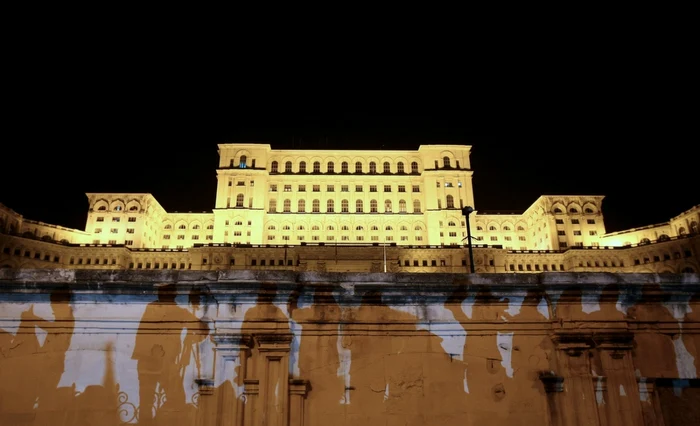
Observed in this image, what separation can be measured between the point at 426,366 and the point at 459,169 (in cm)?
11763

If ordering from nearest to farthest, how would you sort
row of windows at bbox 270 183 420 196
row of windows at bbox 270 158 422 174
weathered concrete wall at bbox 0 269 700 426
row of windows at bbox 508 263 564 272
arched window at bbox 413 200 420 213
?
weathered concrete wall at bbox 0 269 700 426
row of windows at bbox 508 263 564 272
arched window at bbox 413 200 420 213
row of windows at bbox 270 183 420 196
row of windows at bbox 270 158 422 174

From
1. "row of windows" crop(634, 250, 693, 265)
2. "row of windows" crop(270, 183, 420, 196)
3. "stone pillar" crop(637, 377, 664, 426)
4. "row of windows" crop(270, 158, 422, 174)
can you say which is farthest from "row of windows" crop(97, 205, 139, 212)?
"stone pillar" crop(637, 377, 664, 426)

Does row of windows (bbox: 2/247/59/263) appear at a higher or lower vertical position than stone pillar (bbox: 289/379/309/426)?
higher

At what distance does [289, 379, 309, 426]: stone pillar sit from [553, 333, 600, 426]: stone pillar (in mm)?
3924

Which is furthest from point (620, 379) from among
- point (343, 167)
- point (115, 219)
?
point (343, 167)

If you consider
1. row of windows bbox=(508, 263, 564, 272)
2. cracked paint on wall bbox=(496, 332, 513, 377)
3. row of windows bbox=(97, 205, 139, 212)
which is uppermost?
row of windows bbox=(97, 205, 139, 212)

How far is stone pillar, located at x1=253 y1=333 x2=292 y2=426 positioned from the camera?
763 centimetres

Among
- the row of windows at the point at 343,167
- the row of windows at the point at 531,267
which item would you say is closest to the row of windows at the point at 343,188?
the row of windows at the point at 343,167

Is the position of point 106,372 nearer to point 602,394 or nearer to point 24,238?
point 602,394

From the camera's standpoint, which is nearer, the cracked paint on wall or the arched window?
the cracked paint on wall

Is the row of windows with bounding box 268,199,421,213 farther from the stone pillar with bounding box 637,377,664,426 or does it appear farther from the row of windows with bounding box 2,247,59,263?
the stone pillar with bounding box 637,377,664,426

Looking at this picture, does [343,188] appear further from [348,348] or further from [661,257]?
[348,348]

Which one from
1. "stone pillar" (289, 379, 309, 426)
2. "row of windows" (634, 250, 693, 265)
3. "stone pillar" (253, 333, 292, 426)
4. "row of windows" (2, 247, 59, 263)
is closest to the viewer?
"stone pillar" (253, 333, 292, 426)

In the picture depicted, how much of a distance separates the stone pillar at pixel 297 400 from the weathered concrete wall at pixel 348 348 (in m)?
0.02
